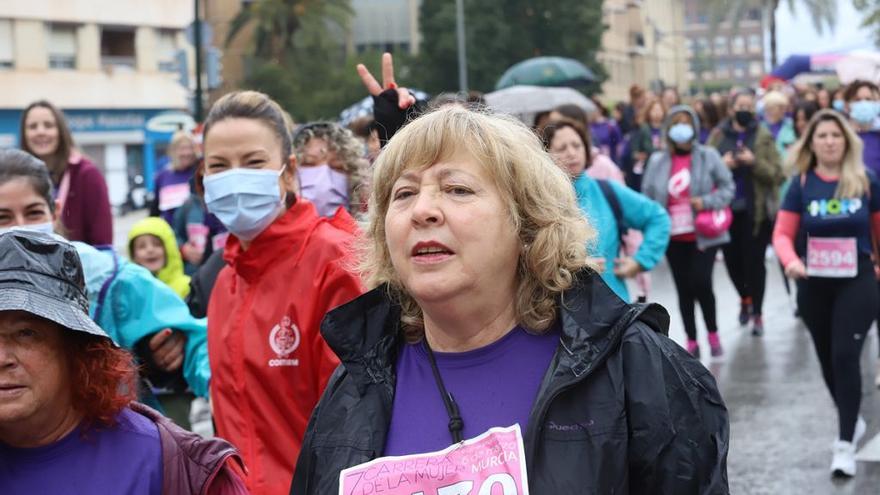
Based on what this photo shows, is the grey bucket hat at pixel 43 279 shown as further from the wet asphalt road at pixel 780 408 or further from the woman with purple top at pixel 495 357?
the wet asphalt road at pixel 780 408

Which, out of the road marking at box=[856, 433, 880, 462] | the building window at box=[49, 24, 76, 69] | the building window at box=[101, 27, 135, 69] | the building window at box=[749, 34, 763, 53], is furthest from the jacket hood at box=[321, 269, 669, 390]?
the building window at box=[749, 34, 763, 53]

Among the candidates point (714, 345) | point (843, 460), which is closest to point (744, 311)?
point (714, 345)

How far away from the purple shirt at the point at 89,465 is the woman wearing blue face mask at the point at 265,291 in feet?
3.91

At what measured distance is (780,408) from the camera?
9547 mm

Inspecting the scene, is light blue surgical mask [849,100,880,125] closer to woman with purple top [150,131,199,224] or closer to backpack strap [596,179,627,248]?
backpack strap [596,179,627,248]

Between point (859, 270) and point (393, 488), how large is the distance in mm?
5742

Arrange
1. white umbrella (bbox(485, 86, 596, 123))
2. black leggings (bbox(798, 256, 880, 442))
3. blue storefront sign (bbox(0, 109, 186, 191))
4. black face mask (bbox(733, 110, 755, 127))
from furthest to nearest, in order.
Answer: blue storefront sign (bbox(0, 109, 186, 191)), white umbrella (bbox(485, 86, 596, 123)), black face mask (bbox(733, 110, 755, 127)), black leggings (bbox(798, 256, 880, 442))

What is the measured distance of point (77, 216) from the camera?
755 centimetres

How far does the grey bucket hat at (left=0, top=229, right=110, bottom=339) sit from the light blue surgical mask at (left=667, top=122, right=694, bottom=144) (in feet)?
29.0

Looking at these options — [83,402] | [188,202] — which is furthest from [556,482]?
[188,202]

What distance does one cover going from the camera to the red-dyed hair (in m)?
2.97

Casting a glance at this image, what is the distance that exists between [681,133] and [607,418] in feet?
29.2

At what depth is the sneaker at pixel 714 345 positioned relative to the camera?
11.6 metres

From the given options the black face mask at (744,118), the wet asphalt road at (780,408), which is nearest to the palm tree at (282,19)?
the wet asphalt road at (780,408)
